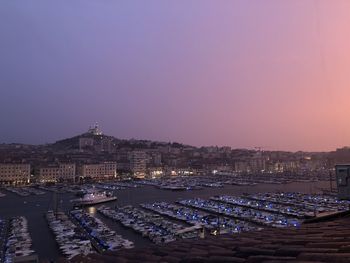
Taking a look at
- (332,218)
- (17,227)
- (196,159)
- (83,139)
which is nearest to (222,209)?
(17,227)

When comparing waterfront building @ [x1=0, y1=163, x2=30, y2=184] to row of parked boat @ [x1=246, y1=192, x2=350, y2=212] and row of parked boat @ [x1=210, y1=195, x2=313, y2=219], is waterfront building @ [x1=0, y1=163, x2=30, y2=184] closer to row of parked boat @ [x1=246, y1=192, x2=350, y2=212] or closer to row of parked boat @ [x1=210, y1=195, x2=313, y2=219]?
row of parked boat @ [x1=210, y1=195, x2=313, y2=219]

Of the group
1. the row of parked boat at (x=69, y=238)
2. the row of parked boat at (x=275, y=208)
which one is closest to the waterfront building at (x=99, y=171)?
the row of parked boat at (x=275, y=208)

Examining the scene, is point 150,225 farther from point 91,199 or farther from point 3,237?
point 91,199

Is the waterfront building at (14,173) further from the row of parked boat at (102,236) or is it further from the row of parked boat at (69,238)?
the row of parked boat at (102,236)

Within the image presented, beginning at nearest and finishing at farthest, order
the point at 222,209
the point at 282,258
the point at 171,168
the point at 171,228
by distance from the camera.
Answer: the point at 282,258, the point at 171,228, the point at 222,209, the point at 171,168

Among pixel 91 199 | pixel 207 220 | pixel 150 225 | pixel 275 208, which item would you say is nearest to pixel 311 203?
pixel 275 208

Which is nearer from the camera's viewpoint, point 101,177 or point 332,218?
point 332,218

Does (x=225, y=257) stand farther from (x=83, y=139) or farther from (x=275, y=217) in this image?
(x=83, y=139)
